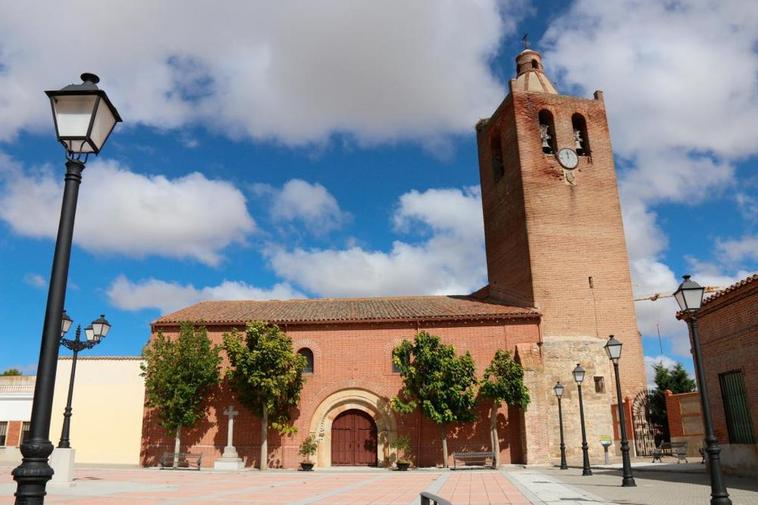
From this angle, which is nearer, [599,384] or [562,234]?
[599,384]

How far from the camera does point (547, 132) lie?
28078 millimetres

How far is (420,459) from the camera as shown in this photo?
22891 millimetres

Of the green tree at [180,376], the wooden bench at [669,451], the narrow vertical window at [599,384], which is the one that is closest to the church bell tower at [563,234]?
the narrow vertical window at [599,384]

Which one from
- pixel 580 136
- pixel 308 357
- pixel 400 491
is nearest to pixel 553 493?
pixel 400 491

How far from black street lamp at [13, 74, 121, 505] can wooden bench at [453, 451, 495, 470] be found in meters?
19.7

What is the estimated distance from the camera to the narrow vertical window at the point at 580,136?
2775cm

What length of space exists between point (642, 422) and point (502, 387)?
728 centimetres

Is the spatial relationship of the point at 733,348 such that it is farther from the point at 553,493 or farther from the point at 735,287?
the point at 553,493

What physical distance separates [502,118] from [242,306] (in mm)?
16797

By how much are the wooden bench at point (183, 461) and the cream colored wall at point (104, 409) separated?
3.74 metres

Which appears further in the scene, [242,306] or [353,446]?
[242,306]

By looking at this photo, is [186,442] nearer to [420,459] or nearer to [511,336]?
[420,459]

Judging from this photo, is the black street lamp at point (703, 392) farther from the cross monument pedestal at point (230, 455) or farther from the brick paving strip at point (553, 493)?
the cross monument pedestal at point (230, 455)

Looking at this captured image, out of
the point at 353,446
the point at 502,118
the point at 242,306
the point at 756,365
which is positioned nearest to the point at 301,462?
the point at 353,446
